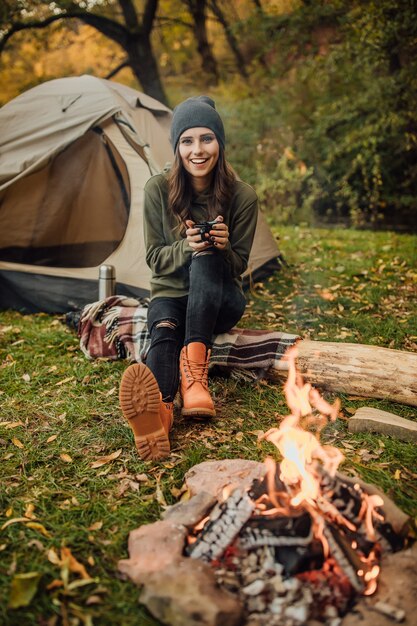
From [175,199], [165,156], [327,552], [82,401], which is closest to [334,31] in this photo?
[165,156]

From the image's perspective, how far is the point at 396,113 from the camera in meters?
9.63

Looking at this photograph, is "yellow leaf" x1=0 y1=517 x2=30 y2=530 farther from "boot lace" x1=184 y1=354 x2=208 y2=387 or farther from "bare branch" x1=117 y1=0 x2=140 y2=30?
"bare branch" x1=117 y1=0 x2=140 y2=30

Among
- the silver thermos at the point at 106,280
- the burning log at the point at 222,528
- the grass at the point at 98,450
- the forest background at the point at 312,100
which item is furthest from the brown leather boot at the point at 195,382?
the forest background at the point at 312,100

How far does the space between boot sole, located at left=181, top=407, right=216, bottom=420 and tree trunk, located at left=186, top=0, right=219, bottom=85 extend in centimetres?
1362

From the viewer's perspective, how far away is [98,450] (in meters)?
2.60

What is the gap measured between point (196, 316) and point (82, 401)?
0.85 m

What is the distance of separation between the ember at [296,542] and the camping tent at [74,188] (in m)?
2.85

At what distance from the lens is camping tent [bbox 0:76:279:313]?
458cm

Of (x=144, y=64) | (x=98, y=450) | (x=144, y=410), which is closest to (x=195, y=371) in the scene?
(x=144, y=410)

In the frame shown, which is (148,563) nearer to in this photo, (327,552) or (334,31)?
(327,552)

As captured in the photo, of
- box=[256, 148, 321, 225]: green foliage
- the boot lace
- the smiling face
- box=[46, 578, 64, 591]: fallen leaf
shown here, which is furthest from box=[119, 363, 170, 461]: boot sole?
box=[256, 148, 321, 225]: green foliage

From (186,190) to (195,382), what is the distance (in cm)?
112

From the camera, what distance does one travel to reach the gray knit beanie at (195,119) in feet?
9.70

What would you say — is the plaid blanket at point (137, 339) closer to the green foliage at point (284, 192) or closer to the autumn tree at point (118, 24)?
the green foliage at point (284, 192)
